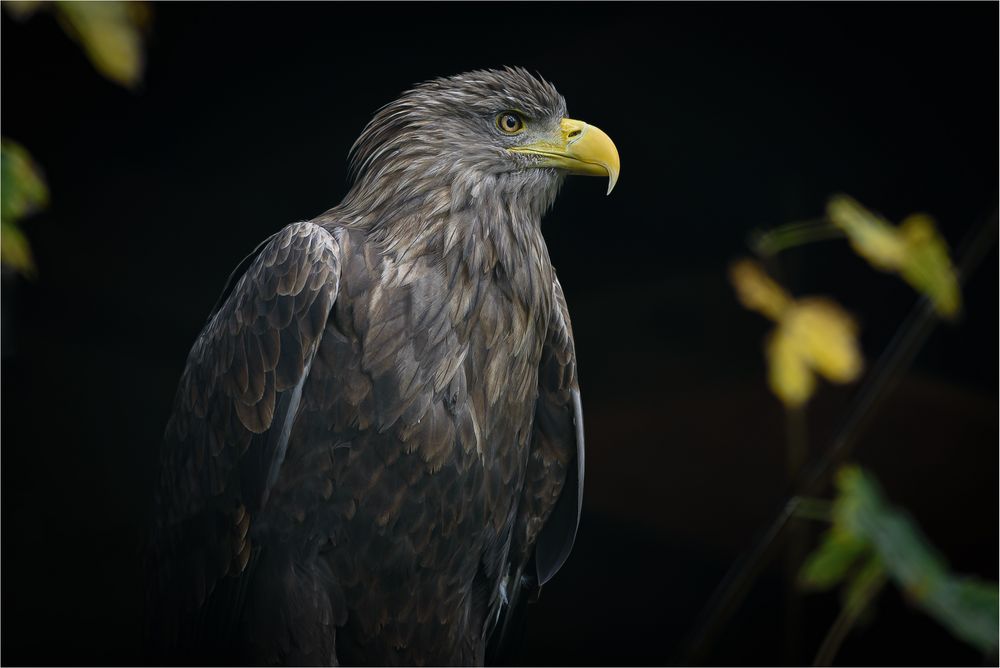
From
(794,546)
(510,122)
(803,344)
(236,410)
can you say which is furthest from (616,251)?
(236,410)

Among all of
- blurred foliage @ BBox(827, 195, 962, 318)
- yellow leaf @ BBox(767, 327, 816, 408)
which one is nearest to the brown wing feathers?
blurred foliage @ BBox(827, 195, 962, 318)

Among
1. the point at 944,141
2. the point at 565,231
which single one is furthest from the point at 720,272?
the point at 944,141

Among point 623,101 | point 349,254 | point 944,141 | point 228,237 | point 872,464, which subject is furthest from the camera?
point 872,464

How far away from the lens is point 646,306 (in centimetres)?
314

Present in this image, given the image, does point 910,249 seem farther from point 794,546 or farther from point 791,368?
point 794,546

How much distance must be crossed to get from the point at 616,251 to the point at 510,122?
3.93ft

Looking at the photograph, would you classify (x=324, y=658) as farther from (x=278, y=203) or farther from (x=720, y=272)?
(x=720, y=272)

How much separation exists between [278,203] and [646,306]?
121cm

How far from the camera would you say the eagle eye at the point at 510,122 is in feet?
6.13

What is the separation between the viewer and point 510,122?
6.15ft

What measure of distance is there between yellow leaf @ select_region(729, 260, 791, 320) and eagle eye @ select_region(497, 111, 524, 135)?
2.55ft

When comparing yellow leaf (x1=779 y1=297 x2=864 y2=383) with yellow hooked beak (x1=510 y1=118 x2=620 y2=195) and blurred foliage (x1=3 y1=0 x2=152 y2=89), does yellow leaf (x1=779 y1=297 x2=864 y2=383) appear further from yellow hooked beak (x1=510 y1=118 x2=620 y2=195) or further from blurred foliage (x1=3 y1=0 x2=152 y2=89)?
A: blurred foliage (x1=3 y1=0 x2=152 y2=89)

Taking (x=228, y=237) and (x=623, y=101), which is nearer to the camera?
(x=228, y=237)

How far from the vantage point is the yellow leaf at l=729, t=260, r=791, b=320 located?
90.9 inches
